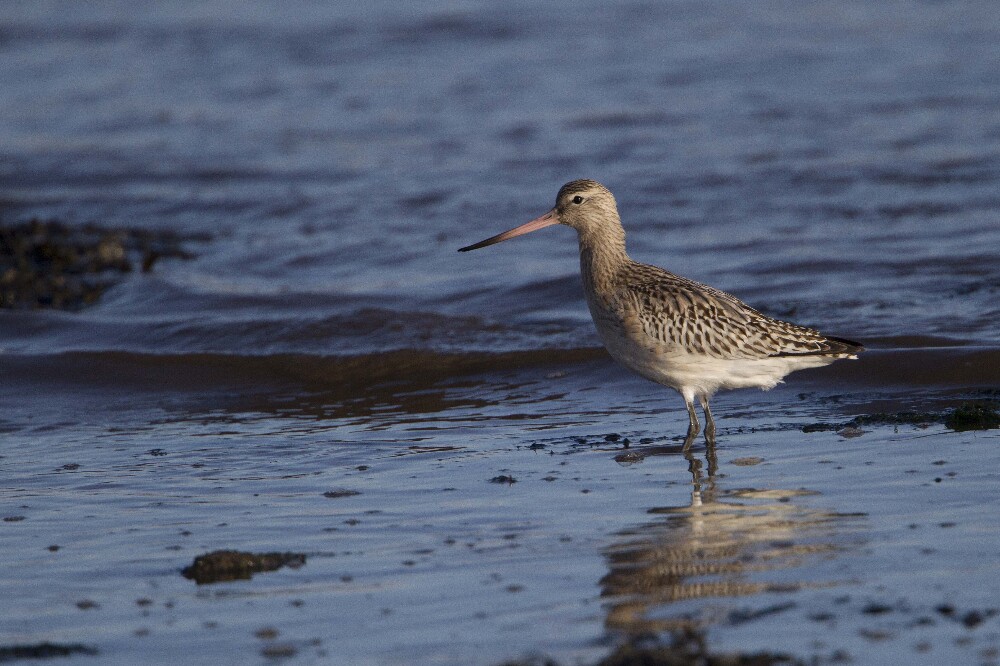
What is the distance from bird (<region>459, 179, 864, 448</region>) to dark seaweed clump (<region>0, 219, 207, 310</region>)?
21.3 ft

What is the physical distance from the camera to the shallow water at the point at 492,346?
17.5 feet

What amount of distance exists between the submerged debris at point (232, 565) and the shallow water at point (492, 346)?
87 millimetres

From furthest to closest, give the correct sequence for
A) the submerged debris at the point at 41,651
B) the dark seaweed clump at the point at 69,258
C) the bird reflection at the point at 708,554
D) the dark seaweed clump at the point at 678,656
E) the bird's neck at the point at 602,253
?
the dark seaweed clump at the point at 69,258, the bird's neck at the point at 602,253, the bird reflection at the point at 708,554, the submerged debris at the point at 41,651, the dark seaweed clump at the point at 678,656

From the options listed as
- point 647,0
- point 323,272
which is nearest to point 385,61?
point 647,0

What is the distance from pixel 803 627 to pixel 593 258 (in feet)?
13.0

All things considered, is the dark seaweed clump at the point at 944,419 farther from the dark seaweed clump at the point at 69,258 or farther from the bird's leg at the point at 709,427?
the dark seaweed clump at the point at 69,258

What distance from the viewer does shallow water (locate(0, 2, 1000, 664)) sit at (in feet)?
17.5

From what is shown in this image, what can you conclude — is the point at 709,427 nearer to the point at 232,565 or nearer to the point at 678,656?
the point at 232,565

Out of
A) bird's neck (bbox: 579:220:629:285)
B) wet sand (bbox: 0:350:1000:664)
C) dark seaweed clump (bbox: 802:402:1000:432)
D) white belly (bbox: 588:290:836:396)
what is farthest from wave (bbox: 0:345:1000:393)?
dark seaweed clump (bbox: 802:402:1000:432)

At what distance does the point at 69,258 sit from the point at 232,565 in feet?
29.9

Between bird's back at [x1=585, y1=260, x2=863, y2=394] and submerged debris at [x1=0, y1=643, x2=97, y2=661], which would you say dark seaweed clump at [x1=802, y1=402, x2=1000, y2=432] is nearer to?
bird's back at [x1=585, y1=260, x2=863, y2=394]

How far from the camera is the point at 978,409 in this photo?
7.78m

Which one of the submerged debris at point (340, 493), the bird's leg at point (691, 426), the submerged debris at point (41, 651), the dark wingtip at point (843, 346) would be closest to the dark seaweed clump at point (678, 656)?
the submerged debris at point (41, 651)

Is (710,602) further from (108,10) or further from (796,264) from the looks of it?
(108,10)
